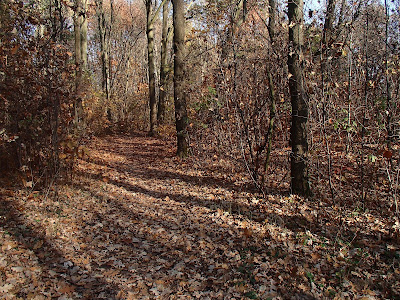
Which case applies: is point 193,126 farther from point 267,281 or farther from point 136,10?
point 136,10

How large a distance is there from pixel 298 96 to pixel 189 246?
11.4ft

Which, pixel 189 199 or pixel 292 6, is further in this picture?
pixel 189 199

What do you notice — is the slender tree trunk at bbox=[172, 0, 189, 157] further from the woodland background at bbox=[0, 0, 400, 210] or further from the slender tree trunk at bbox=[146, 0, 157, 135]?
the slender tree trunk at bbox=[146, 0, 157, 135]

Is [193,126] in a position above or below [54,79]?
below

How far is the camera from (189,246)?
16.3ft

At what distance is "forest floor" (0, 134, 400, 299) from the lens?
381 centimetres

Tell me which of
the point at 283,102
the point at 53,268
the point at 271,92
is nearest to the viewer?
the point at 53,268

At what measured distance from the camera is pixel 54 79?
632 cm

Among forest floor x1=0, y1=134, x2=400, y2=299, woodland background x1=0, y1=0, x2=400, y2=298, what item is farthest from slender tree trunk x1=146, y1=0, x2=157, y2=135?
forest floor x1=0, y1=134, x2=400, y2=299

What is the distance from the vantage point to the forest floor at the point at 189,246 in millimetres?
3812

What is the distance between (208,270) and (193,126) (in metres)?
6.41

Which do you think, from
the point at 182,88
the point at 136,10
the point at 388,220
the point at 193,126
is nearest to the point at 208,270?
the point at 388,220

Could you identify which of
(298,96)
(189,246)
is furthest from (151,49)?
(189,246)

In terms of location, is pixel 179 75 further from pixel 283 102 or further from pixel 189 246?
pixel 189 246
